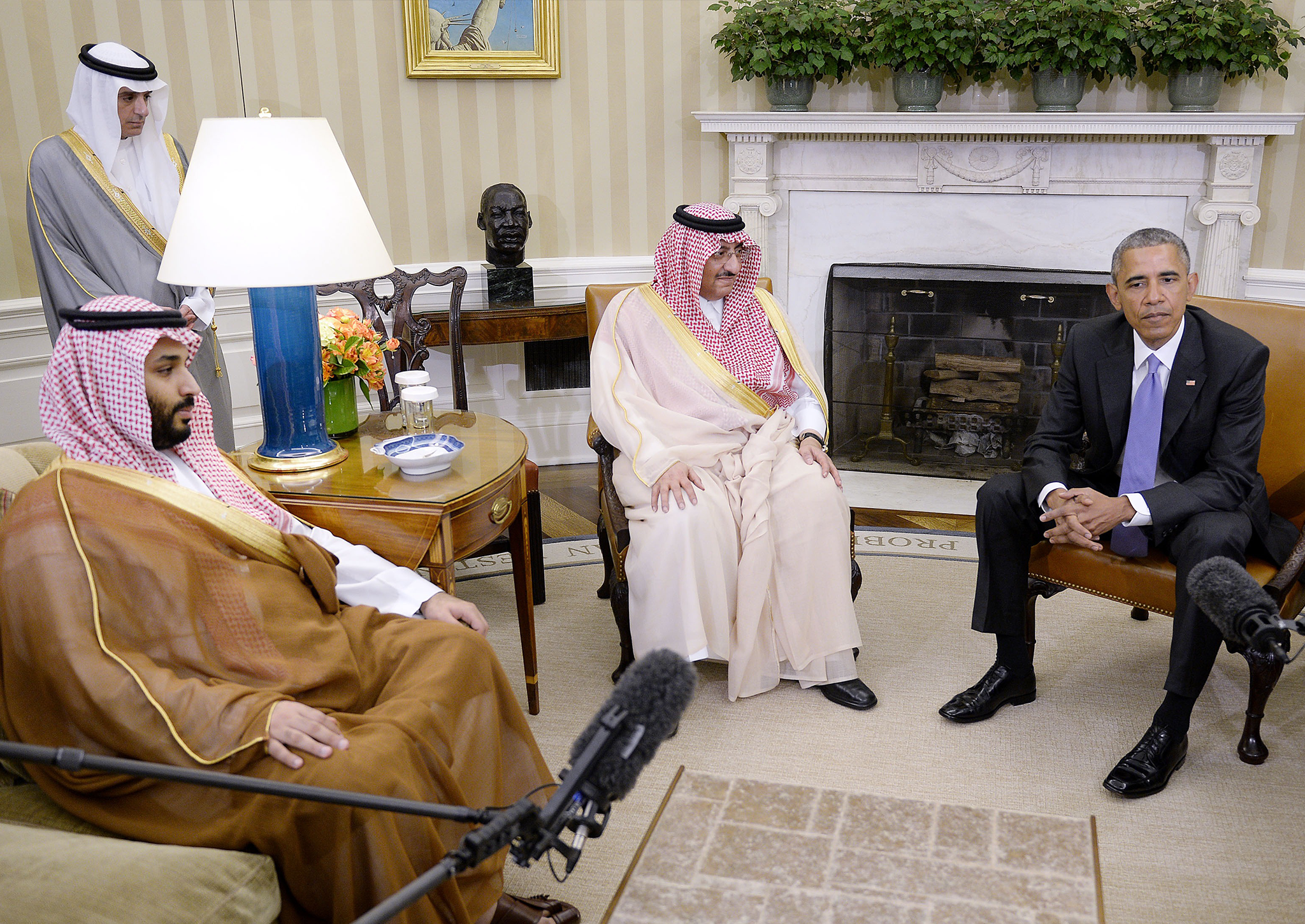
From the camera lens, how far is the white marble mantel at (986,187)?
4273 millimetres

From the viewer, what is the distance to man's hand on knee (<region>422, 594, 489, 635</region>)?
2057 millimetres

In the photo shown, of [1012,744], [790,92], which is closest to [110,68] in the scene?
[790,92]

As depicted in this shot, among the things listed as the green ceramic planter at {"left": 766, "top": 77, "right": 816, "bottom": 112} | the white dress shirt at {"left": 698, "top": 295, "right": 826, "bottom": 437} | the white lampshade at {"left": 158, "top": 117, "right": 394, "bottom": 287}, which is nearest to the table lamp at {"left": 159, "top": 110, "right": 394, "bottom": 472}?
the white lampshade at {"left": 158, "top": 117, "right": 394, "bottom": 287}

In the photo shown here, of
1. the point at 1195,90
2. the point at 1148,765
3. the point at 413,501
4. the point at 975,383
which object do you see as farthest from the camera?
the point at 975,383

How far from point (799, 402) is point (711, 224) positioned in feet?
2.04

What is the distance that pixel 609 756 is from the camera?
35.2 inches

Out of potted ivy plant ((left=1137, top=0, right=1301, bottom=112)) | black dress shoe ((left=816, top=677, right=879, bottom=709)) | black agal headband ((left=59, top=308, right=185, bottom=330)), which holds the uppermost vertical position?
potted ivy plant ((left=1137, top=0, right=1301, bottom=112))

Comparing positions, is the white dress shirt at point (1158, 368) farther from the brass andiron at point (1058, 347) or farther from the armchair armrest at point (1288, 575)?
the brass andiron at point (1058, 347)

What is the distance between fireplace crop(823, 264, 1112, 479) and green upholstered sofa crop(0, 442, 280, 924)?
395cm

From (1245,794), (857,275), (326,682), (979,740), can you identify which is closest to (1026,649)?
(979,740)

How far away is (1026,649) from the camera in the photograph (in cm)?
277

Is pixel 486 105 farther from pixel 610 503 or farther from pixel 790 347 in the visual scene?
pixel 610 503

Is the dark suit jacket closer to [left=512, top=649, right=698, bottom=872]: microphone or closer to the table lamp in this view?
the table lamp

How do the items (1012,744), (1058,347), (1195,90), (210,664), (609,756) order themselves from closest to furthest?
(609,756), (210,664), (1012,744), (1195,90), (1058,347)
